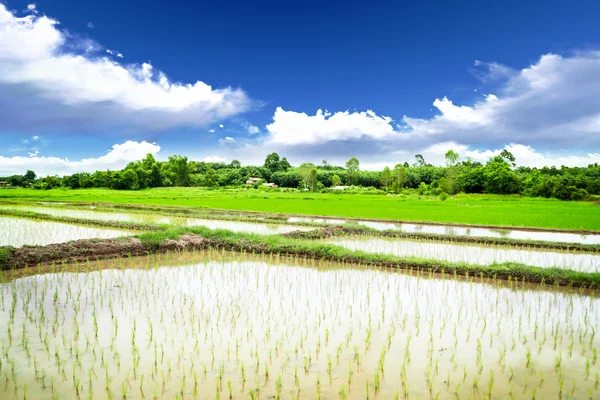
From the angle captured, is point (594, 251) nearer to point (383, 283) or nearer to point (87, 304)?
point (383, 283)

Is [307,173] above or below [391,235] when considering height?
above

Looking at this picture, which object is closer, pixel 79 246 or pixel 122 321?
pixel 122 321

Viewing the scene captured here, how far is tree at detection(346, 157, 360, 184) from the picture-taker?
254 ft

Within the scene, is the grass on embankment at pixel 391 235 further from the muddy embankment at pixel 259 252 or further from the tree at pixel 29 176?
the tree at pixel 29 176

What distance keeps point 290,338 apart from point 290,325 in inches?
17.3

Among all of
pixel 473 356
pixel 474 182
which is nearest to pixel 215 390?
pixel 473 356

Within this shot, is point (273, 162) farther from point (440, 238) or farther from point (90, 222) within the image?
point (440, 238)

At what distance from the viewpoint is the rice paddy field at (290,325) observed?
4039mm

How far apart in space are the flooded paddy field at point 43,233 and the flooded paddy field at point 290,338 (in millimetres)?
5074

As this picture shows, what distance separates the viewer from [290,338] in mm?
5098

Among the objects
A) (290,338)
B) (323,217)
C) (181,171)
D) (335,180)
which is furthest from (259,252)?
(335,180)

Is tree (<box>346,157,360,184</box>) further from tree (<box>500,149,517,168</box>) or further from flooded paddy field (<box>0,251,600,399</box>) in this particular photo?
flooded paddy field (<box>0,251,600,399</box>)

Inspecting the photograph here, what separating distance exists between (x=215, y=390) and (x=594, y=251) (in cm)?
1231

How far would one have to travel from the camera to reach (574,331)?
552 cm
